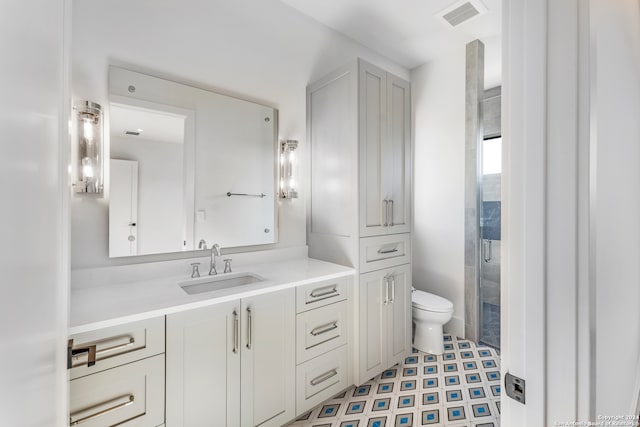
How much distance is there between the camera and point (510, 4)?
0.56 meters

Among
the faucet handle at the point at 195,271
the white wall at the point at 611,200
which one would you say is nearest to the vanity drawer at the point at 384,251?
the faucet handle at the point at 195,271

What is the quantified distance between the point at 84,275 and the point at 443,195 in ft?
9.42

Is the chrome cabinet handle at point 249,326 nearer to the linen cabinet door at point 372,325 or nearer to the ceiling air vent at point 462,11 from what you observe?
the linen cabinet door at point 372,325

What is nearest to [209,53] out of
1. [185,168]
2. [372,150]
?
[185,168]

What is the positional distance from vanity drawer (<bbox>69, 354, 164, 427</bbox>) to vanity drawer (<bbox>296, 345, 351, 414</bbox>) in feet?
2.38

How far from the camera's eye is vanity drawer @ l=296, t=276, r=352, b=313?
5.32ft

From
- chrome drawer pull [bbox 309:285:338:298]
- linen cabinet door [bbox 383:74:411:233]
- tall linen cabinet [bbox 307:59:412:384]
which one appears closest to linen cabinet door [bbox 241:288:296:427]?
chrome drawer pull [bbox 309:285:338:298]

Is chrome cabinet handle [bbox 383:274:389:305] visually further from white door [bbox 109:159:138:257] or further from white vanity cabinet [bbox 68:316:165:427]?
white door [bbox 109:159:138:257]

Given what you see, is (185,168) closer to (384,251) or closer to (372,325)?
(384,251)

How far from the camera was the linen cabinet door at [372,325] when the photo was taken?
1.94m

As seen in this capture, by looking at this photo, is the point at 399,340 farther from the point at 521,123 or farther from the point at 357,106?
the point at 521,123

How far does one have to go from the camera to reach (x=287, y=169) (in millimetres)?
2189

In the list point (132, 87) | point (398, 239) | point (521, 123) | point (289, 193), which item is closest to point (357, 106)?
point (289, 193)

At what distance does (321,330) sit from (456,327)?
5.56ft
